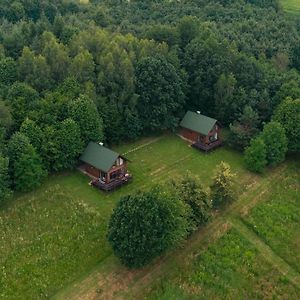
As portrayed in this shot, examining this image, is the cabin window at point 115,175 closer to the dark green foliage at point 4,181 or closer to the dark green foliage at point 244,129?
the dark green foliage at point 4,181

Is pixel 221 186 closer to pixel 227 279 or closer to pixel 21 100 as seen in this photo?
pixel 227 279

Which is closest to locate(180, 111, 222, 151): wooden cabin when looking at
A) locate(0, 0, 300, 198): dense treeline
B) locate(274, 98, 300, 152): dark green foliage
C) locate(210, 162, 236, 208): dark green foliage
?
locate(0, 0, 300, 198): dense treeline

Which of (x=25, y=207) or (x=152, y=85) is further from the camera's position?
(x=152, y=85)

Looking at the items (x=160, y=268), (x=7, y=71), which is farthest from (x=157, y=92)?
(x=160, y=268)

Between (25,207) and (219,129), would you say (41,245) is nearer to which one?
(25,207)

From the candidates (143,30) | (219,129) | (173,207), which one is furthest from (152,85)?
(173,207)

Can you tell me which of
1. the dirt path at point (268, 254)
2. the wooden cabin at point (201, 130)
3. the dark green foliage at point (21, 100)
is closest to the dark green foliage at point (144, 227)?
the dirt path at point (268, 254)
